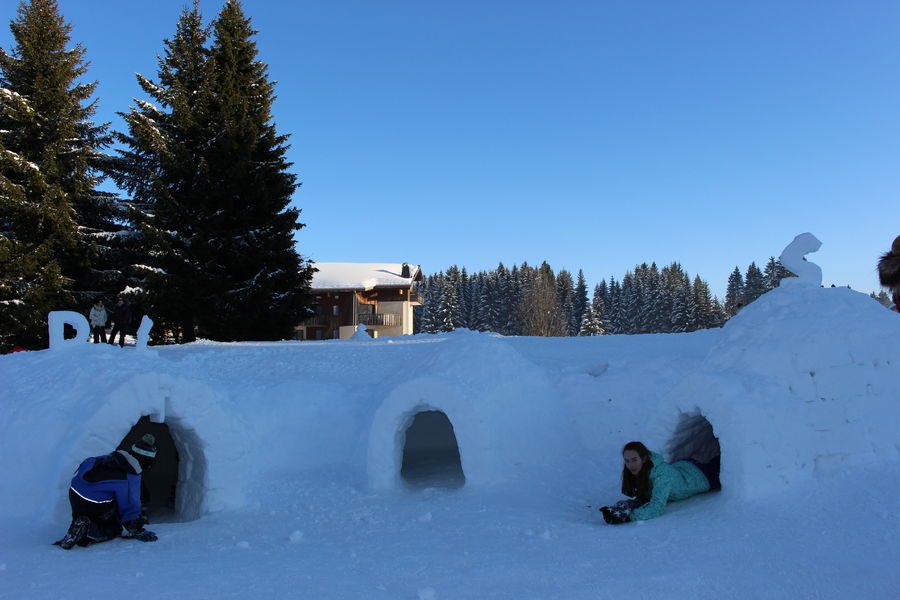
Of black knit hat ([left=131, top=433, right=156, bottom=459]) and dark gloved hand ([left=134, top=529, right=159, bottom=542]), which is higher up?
black knit hat ([left=131, top=433, right=156, bottom=459])

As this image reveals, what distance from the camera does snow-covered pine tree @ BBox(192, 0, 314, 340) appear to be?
15969mm

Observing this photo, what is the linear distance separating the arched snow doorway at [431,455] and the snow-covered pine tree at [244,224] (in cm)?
646

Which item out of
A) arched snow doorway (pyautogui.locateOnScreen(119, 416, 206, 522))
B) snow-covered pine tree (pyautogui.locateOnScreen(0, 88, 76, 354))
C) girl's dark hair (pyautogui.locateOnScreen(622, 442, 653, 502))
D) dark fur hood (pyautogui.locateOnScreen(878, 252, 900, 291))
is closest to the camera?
girl's dark hair (pyautogui.locateOnScreen(622, 442, 653, 502))

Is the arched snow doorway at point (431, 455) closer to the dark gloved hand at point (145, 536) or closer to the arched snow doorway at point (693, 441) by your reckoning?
the arched snow doorway at point (693, 441)

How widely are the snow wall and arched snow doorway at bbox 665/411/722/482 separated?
48 mm

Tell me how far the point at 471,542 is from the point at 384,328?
83.9 feet

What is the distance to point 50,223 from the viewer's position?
15.5 m

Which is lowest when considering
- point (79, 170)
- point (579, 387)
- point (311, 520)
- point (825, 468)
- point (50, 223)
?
point (311, 520)

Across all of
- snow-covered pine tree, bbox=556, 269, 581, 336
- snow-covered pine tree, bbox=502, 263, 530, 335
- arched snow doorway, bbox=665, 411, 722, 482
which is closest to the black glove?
arched snow doorway, bbox=665, 411, 722, 482

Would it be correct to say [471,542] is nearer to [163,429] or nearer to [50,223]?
[163,429]

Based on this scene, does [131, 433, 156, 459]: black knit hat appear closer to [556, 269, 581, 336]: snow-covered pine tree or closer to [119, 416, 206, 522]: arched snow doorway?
[119, 416, 206, 522]: arched snow doorway

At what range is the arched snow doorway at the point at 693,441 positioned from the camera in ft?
21.1

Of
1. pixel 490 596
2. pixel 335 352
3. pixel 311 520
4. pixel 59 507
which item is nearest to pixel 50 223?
pixel 335 352

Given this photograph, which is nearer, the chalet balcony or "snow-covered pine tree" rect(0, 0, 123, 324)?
"snow-covered pine tree" rect(0, 0, 123, 324)
